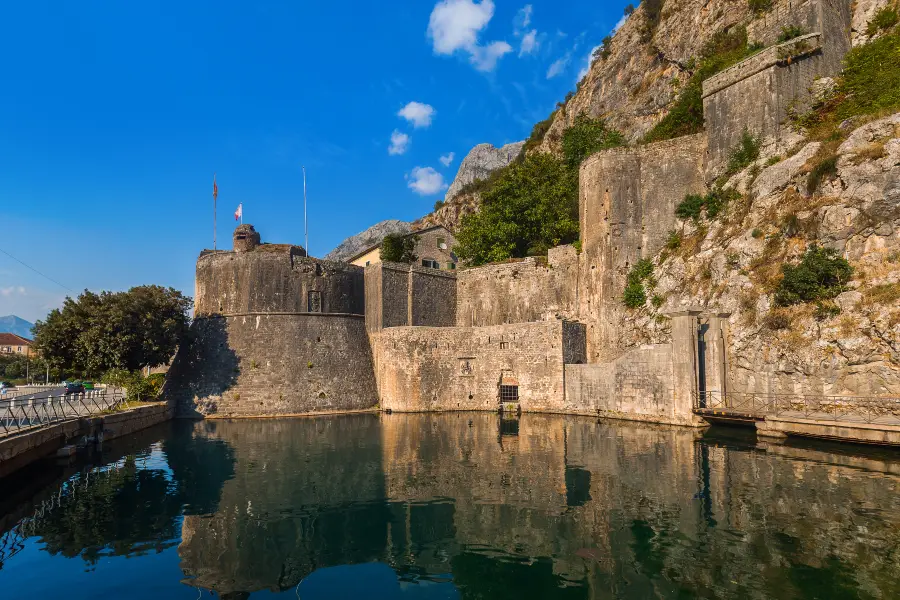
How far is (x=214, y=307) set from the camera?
3288 cm

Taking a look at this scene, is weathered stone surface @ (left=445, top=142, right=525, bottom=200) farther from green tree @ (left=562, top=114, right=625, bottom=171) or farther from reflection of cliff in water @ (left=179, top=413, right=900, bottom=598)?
reflection of cliff in water @ (left=179, top=413, right=900, bottom=598)

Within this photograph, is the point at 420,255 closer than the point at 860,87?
No

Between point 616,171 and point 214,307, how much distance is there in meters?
26.0

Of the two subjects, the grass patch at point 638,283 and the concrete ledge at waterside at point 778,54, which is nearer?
the concrete ledge at waterside at point 778,54

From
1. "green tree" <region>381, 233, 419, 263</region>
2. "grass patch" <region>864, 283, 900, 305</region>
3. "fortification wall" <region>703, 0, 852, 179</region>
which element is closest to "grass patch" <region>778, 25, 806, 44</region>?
"fortification wall" <region>703, 0, 852, 179</region>

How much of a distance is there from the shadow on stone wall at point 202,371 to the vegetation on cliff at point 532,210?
66.4 ft

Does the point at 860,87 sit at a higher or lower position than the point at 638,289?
higher

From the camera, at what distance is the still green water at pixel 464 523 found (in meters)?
9.25

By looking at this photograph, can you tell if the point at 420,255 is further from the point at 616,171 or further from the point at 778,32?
the point at 778,32

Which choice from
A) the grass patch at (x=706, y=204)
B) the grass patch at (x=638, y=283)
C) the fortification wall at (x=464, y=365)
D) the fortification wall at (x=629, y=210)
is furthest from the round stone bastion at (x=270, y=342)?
the grass patch at (x=706, y=204)

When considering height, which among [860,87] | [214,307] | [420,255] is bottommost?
[214,307]

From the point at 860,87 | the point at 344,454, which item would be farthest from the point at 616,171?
the point at 344,454

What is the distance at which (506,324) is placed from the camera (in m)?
32.2

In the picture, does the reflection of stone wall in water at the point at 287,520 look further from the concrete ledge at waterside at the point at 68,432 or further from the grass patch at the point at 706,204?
the grass patch at the point at 706,204
